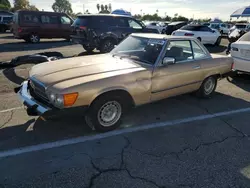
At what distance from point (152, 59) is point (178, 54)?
2.53ft

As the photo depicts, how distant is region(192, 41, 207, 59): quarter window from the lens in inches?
188

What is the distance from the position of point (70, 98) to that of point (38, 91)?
2.39ft

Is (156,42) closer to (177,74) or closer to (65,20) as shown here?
(177,74)

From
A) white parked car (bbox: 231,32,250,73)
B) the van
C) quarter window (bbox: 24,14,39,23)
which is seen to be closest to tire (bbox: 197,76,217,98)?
white parked car (bbox: 231,32,250,73)

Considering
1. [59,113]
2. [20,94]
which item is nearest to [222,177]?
[59,113]

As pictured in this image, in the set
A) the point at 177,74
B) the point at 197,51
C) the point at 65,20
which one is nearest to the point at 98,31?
the point at 197,51

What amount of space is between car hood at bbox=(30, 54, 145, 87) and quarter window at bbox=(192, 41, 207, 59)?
1.60 metres

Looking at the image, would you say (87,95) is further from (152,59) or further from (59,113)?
(152,59)

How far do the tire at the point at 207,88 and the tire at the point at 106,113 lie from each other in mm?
2280

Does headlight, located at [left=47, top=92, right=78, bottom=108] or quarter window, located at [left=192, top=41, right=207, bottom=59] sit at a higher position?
quarter window, located at [left=192, top=41, right=207, bottom=59]

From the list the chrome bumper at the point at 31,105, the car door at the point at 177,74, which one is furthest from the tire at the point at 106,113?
the car door at the point at 177,74

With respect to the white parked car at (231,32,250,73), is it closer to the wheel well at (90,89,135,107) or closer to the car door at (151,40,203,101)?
the car door at (151,40,203,101)

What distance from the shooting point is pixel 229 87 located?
6266 millimetres

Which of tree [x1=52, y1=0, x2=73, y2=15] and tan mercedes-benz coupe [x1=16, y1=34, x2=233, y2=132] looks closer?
tan mercedes-benz coupe [x1=16, y1=34, x2=233, y2=132]
